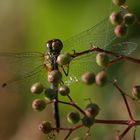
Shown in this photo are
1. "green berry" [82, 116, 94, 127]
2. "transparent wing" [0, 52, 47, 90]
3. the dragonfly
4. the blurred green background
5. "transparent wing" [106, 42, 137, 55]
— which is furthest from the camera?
the blurred green background

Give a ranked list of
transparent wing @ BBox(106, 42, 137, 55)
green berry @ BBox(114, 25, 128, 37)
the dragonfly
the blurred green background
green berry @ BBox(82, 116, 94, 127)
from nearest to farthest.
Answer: green berry @ BBox(82, 116, 94, 127) < green berry @ BBox(114, 25, 128, 37) < transparent wing @ BBox(106, 42, 137, 55) < the dragonfly < the blurred green background

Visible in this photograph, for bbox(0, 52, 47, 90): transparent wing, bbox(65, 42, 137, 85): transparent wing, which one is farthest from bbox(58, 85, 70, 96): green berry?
bbox(0, 52, 47, 90): transparent wing

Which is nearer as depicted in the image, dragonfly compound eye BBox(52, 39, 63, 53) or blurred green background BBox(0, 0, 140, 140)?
dragonfly compound eye BBox(52, 39, 63, 53)

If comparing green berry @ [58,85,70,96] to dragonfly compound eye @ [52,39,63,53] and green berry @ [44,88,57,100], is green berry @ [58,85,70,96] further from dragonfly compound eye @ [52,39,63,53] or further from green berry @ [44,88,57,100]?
dragonfly compound eye @ [52,39,63,53]

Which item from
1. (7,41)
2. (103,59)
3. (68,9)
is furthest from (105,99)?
(103,59)

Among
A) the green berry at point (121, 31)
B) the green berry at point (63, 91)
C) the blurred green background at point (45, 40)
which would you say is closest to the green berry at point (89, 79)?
the green berry at point (63, 91)

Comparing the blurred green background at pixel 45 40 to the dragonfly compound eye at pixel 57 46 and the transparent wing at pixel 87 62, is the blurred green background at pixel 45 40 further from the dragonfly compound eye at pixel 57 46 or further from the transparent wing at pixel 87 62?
the dragonfly compound eye at pixel 57 46

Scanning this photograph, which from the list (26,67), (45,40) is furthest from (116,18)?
(45,40)

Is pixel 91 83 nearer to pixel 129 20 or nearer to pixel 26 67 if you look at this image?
pixel 129 20
